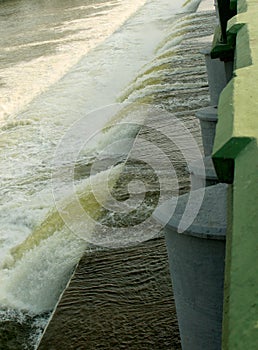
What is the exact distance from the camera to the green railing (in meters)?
0.94

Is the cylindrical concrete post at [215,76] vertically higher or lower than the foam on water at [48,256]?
higher

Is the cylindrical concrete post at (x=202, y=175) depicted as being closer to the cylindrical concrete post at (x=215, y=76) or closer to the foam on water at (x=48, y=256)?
the foam on water at (x=48, y=256)

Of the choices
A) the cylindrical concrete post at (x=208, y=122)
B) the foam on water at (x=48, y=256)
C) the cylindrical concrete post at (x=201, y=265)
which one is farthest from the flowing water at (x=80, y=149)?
the cylindrical concrete post at (x=201, y=265)

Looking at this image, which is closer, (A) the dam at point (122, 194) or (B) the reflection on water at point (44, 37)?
(A) the dam at point (122, 194)

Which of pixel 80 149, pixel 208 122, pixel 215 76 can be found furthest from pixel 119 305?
pixel 80 149

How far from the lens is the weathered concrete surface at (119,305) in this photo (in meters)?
3.15

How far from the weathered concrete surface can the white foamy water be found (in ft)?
1.02

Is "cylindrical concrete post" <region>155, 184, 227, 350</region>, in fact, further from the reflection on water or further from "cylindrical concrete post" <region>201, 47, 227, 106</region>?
the reflection on water

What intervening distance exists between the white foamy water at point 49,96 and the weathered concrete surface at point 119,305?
310 millimetres

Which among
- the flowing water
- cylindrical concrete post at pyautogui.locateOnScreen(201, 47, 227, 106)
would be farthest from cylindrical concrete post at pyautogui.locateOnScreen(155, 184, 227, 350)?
cylindrical concrete post at pyautogui.locateOnScreen(201, 47, 227, 106)

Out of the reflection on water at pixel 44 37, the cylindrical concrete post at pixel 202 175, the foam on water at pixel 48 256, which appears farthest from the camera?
the reflection on water at pixel 44 37

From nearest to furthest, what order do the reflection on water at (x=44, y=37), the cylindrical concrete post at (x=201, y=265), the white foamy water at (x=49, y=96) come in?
the cylindrical concrete post at (x=201, y=265) → the white foamy water at (x=49, y=96) → the reflection on water at (x=44, y=37)

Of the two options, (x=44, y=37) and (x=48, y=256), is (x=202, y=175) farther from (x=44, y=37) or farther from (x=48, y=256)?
(x=44, y=37)

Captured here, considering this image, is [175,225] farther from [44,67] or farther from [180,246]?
[44,67]
